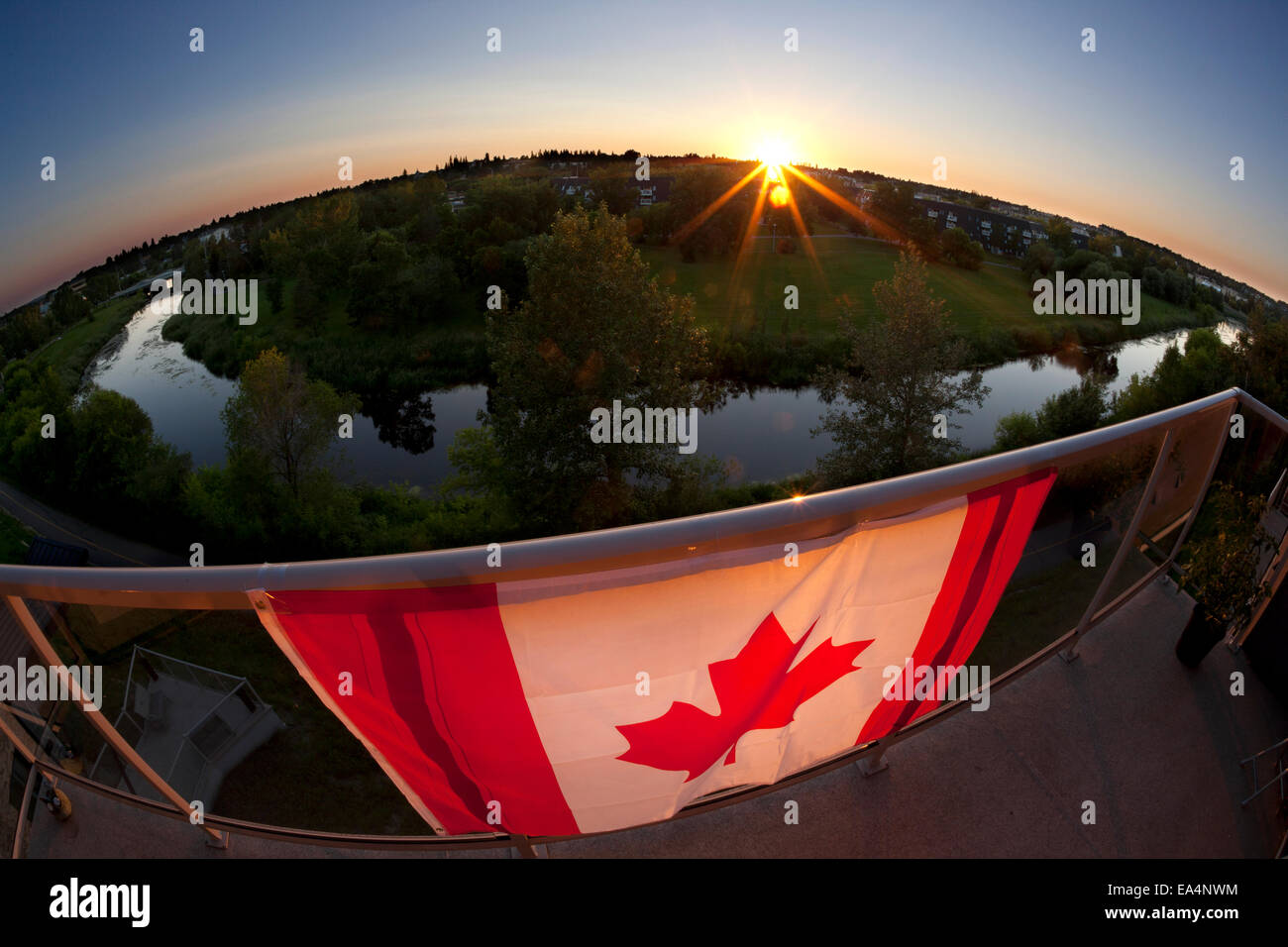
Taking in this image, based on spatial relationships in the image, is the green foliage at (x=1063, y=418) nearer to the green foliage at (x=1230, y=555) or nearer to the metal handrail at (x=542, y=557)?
the green foliage at (x=1230, y=555)

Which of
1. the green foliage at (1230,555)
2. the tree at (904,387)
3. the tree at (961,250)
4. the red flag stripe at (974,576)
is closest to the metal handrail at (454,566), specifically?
the red flag stripe at (974,576)

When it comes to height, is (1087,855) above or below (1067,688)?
below

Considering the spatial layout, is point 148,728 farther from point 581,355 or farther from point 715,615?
point 581,355

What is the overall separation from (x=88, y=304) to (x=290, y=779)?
3063 inches

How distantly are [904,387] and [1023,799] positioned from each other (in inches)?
923

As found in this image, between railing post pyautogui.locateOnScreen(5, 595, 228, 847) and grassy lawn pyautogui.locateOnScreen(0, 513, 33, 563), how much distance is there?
3809 cm

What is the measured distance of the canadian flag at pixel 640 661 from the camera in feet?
5.38

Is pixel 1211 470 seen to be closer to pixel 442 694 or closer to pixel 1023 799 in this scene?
pixel 1023 799

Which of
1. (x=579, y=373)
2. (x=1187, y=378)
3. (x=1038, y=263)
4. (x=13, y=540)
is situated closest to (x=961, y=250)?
(x=1038, y=263)

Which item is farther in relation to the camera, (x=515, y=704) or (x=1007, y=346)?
(x=1007, y=346)

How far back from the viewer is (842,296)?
163 ft

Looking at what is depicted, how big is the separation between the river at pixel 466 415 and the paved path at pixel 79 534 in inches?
269
